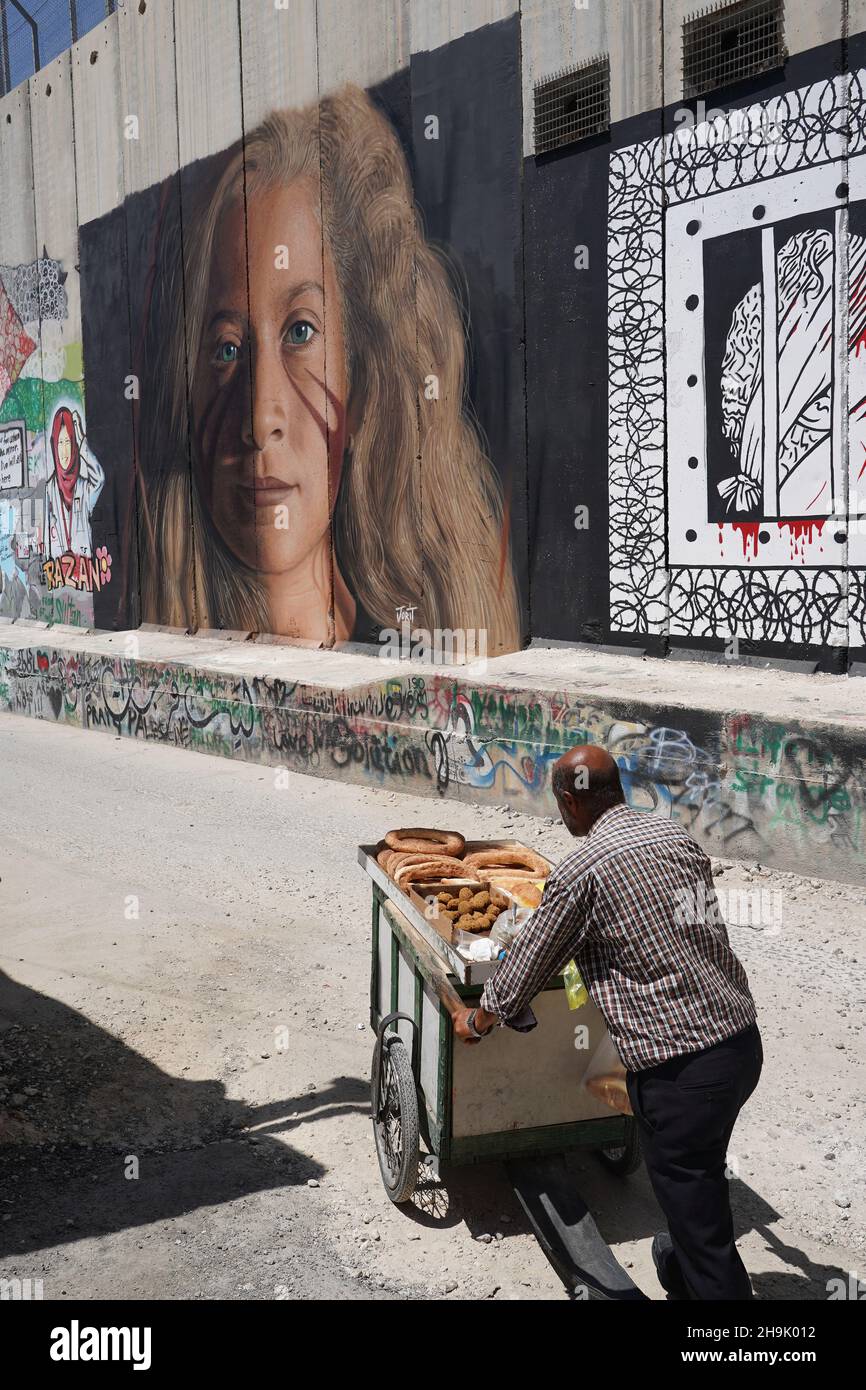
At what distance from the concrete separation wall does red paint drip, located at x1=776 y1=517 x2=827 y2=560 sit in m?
1.14

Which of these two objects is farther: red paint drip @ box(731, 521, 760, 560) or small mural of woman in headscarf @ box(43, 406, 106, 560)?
small mural of woman in headscarf @ box(43, 406, 106, 560)

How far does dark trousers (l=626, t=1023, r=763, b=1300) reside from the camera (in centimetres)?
323

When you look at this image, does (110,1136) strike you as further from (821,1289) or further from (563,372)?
(563,372)

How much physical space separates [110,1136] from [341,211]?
13477mm

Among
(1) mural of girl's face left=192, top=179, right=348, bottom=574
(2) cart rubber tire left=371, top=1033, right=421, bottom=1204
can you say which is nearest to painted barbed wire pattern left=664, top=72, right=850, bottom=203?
(1) mural of girl's face left=192, top=179, right=348, bottom=574

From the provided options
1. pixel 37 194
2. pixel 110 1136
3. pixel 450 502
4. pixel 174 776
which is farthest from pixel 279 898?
pixel 37 194

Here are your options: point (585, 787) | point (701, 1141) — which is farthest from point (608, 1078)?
point (585, 787)

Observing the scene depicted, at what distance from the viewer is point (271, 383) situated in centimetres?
1747

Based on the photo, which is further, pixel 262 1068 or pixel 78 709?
pixel 78 709

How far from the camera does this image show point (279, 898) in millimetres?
8773

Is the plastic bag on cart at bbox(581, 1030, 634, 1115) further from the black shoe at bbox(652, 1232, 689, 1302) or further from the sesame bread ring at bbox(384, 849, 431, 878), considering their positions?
the sesame bread ring at bbox(384, 849, 431, 878)

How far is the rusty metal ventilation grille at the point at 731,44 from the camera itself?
10.7m

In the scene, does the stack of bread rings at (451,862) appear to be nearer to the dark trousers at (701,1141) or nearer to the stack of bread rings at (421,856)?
the stack of bread rings at (421,856)

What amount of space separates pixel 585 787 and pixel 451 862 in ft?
5.87
